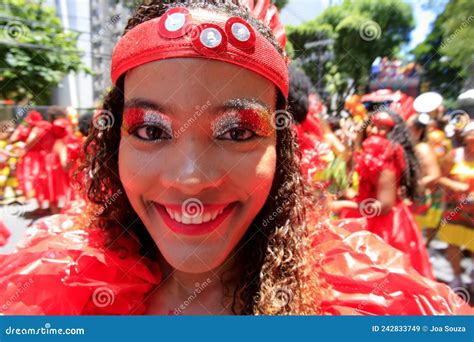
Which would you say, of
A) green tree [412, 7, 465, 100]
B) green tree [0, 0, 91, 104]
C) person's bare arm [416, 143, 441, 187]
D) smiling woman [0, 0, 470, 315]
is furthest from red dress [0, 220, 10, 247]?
person's bare arm [416, 143, 441, 187]

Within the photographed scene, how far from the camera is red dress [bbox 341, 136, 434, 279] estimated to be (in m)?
2.21

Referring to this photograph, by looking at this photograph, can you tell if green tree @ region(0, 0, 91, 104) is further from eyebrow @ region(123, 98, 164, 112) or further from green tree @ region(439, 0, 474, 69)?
green tree @ region(439, 0, 474, 69)

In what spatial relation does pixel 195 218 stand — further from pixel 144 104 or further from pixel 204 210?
pixel 144 104

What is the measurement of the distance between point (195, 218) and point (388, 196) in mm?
1699

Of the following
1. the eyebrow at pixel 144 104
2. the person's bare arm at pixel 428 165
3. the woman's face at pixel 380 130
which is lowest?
the person's bare arm at pixel 428 165

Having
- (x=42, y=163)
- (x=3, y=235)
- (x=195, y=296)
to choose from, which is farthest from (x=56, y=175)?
(x=195, y=296)

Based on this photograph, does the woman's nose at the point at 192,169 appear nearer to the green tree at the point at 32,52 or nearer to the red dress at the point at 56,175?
the green tree at the point at 32,52

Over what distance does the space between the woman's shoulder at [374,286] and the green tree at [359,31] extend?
0.80m

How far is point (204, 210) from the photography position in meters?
0.89

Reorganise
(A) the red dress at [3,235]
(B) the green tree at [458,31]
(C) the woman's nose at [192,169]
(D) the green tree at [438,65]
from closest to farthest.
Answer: (C) the woman's nose at [192,169] < (B) the green tree at [458,31] < (D) the green tree at [438,65] < (A) the red dress at [3,235]

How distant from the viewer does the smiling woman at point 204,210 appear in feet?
2.79

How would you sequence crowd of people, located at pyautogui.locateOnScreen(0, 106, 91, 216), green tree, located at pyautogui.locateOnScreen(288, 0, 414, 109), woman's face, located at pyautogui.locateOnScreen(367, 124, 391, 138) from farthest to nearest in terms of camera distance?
1. woman's face, located at pyautogui.locateOnScreen(367, 124, 391, 138)
2. crowd of people, located at pyautogui.locateOnScreen(0, 106, 91, 216)
3. green tree, located at pyautogui.locateOnScreen(288, 0, 414, 109)

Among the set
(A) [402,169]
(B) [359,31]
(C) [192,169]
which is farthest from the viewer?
(A) [402,169]

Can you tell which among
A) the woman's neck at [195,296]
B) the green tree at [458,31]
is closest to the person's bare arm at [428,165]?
the green tree at [458,31]
